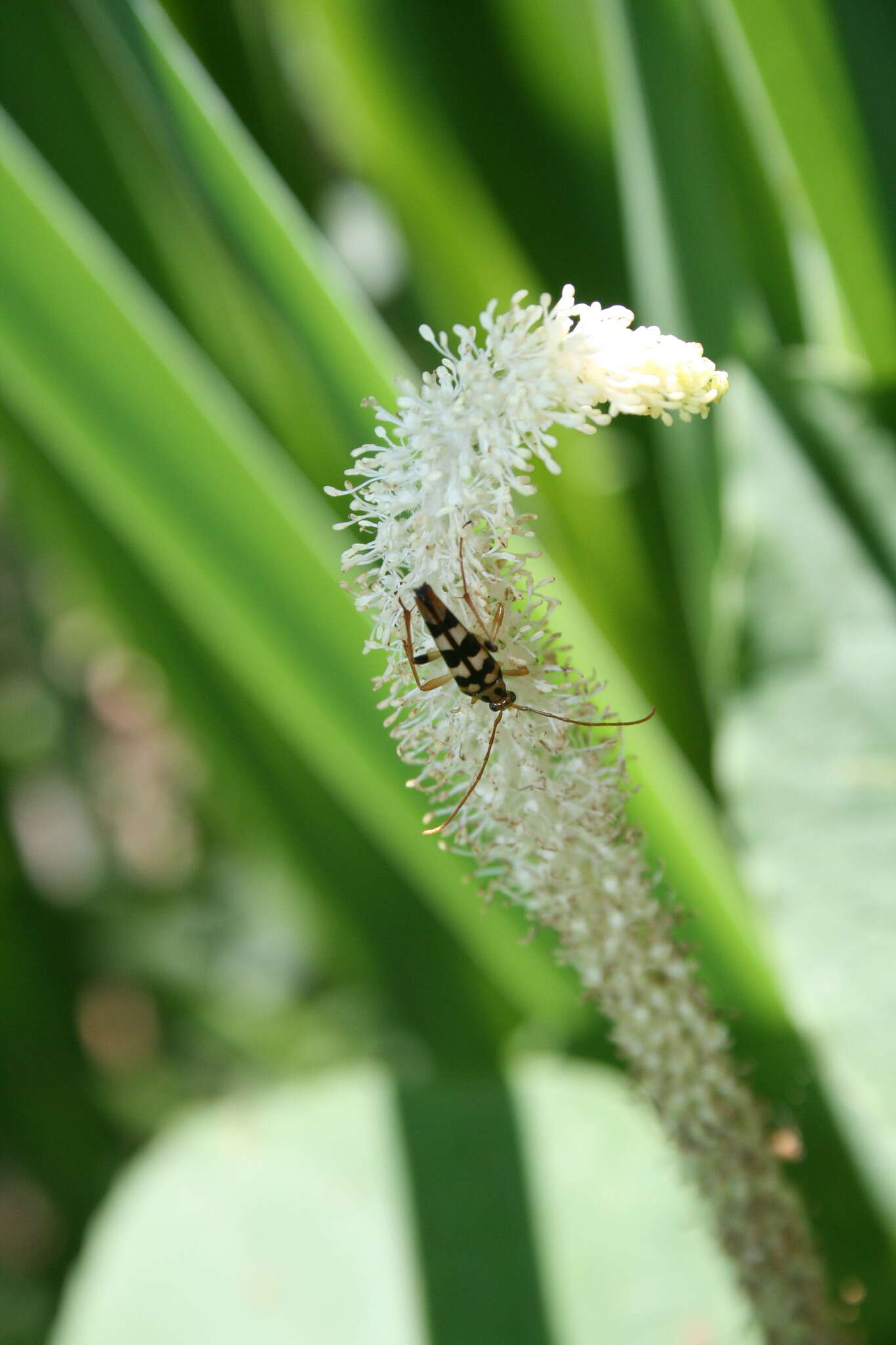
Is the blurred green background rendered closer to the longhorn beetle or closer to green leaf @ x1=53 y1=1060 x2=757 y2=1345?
green leaf @ x1=53 y1=1060 x2=757 y2=1345

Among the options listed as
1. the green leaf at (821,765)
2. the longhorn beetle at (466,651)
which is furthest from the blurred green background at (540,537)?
the longhorn beetle at (466,651)

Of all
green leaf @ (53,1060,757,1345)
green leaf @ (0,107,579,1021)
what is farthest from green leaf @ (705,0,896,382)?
green leaf @ (53,1060,757,1345)

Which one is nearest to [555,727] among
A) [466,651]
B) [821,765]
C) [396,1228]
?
[466,651]

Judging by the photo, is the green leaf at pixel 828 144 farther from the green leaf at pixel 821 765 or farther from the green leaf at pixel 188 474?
the green leaf at pixel 188 474

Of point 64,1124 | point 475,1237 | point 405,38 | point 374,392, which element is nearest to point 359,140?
point 405,38

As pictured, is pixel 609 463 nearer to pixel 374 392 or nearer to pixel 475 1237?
pixel 374 392
